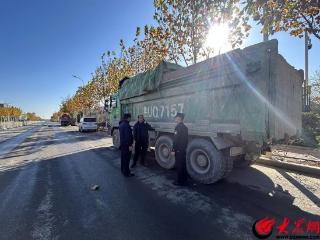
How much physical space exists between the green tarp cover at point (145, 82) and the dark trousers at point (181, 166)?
276 centimetres

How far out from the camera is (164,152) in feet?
23.4

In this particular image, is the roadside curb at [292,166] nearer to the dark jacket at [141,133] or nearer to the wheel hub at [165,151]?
the wheel hub at [165,151]

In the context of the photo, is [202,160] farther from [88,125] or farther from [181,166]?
[88,125]

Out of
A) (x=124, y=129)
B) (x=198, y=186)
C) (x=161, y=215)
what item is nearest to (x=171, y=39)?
(x=124, y=129)

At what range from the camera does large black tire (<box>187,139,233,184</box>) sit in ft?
17.2

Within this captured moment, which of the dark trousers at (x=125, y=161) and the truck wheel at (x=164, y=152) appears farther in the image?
the truck wheel at (x=164, y=152)

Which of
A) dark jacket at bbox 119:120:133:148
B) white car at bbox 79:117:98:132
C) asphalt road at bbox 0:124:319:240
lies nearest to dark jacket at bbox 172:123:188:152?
asphalt road at bbox 0:124:319:240

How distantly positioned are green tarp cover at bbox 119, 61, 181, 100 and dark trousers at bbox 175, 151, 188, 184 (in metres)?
2.76

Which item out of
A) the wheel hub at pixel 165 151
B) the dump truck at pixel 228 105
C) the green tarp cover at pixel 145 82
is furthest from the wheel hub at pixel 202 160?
the green tarp cover at pixel 145 82

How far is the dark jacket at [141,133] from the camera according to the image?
292 inches

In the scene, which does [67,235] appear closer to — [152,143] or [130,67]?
[152,143]

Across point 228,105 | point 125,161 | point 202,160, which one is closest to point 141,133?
point 125,161

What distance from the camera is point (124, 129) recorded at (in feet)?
21.2

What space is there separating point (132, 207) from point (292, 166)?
5.26m
